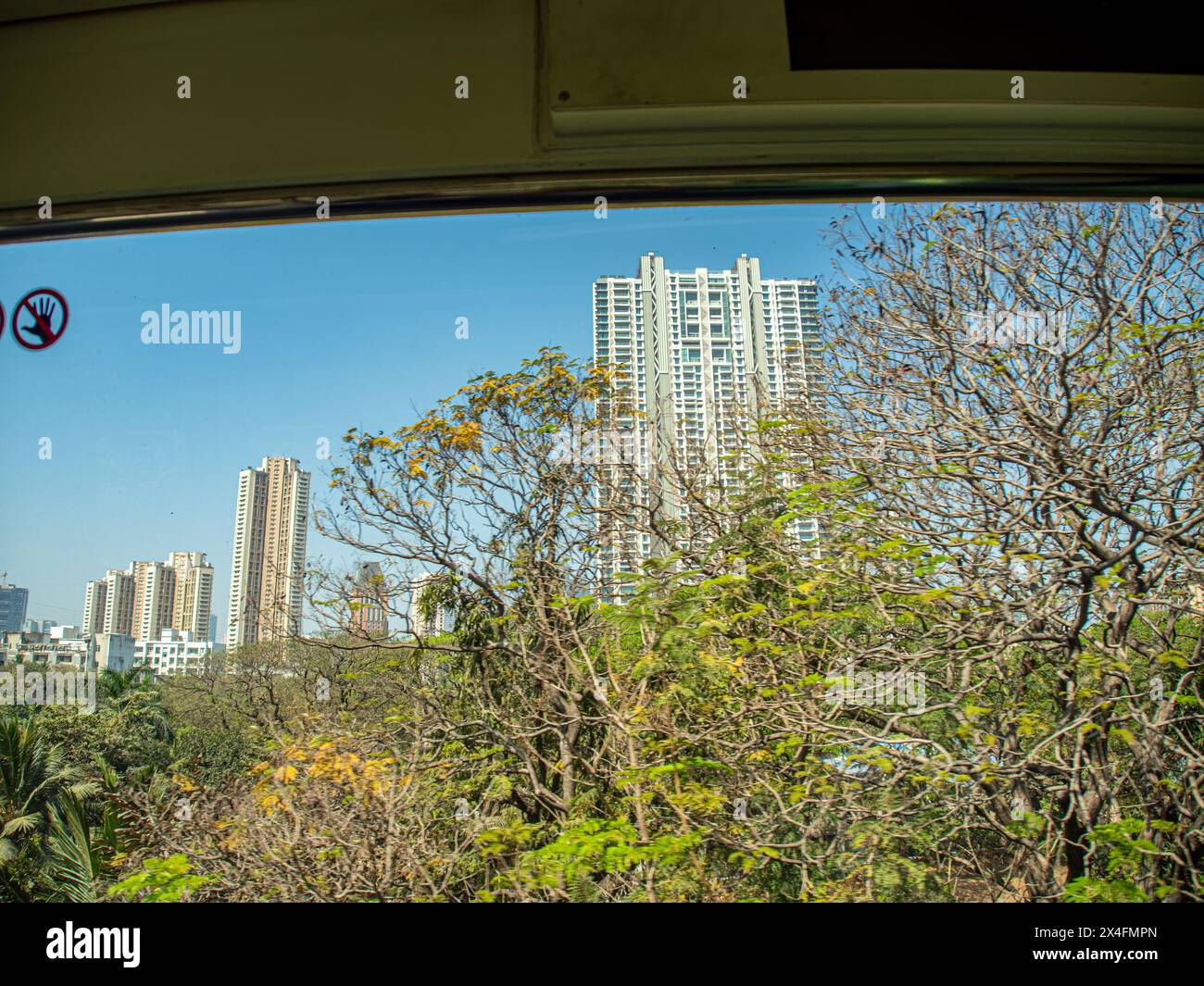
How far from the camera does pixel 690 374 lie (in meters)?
2.12

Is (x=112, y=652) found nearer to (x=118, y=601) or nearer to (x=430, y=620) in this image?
(x=118, y=601)

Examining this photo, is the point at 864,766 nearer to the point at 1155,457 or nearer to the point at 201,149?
the point at 1155,457

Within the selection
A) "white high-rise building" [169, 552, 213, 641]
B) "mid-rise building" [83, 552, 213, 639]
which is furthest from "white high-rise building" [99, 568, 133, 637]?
"white high-rise building" [169, 552, 213, 641]

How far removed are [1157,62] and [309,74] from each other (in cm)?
205

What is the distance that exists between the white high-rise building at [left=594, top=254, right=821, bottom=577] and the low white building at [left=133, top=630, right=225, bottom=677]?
120 centimetres

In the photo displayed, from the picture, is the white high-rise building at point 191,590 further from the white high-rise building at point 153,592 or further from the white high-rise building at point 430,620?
the white high-rise building at point 430,620

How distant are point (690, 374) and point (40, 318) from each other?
6.26ft

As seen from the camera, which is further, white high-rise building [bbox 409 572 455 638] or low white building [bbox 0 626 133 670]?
white high-rise building [bbox 409 572 455 638]

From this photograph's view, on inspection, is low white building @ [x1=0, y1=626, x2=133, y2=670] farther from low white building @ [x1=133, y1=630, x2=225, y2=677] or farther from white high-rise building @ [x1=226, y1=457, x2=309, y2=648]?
white high-rise building @ [x1=226, y1=457, x2=309, y2=648]

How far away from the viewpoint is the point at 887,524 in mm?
1979

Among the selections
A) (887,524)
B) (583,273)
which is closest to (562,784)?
(887,524)

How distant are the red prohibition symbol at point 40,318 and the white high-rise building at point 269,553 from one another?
26.5 inches

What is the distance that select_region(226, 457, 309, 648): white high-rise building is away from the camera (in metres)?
1.93

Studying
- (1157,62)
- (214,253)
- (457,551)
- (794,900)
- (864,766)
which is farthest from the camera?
(457,551)
